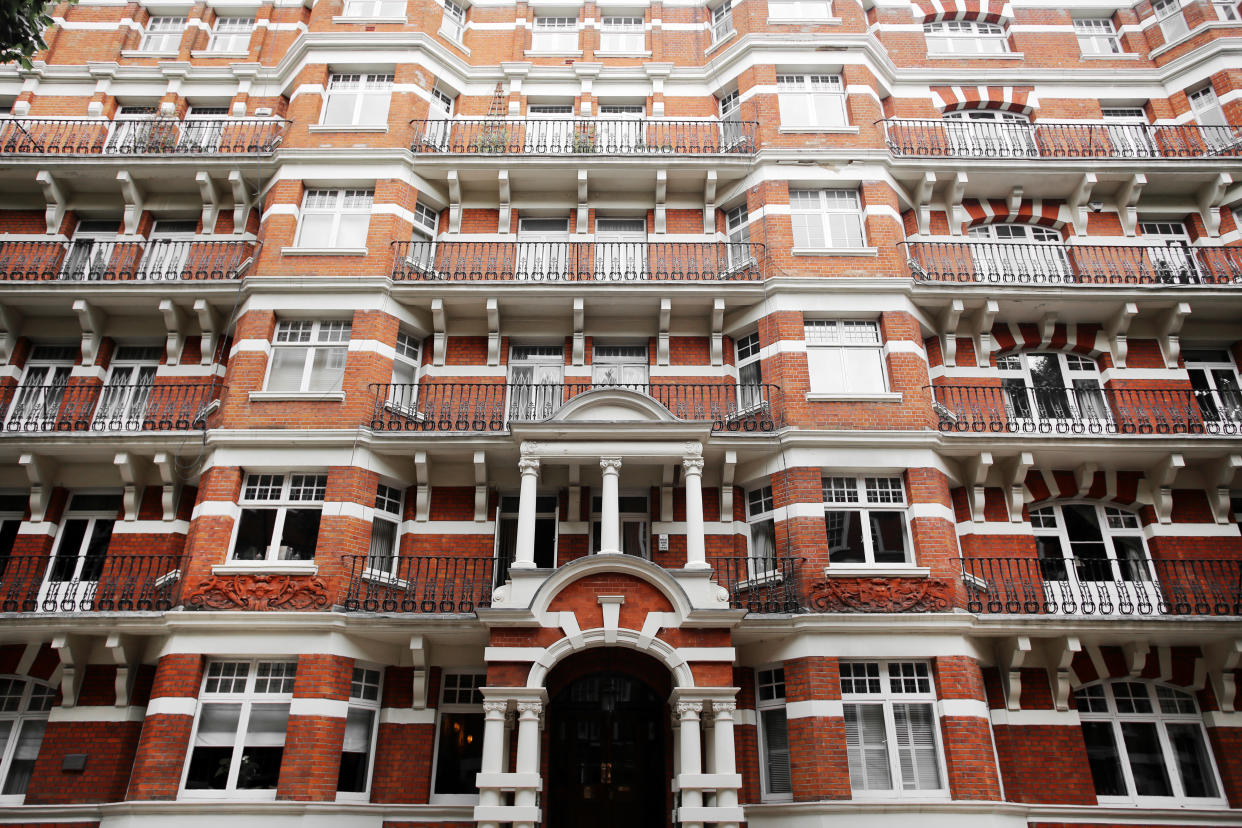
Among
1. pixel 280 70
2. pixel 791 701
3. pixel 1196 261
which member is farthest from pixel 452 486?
pixel 1196 261

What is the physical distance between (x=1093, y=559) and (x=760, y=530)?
20.6 ft

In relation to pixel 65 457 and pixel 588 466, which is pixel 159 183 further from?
pixel 588 466

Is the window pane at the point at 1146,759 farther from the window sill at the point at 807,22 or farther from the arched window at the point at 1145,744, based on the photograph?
the window sill at the point at 807,22

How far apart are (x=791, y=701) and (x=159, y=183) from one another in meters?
17.8

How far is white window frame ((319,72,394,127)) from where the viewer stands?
17453 mm

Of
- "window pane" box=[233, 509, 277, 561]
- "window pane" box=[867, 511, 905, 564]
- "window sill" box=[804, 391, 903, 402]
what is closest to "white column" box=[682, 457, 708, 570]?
"window sill" box=[804, 391, 903, 402]

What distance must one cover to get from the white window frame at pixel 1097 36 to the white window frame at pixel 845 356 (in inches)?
433

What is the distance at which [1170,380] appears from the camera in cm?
1596

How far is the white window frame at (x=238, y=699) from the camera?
39.7 feet

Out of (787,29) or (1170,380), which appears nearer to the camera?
(1170,380)

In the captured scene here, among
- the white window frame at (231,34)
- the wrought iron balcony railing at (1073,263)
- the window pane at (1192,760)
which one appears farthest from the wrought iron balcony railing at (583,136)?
the window pane at (1192,760)

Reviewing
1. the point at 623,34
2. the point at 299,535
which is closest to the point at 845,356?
the point at 623,34

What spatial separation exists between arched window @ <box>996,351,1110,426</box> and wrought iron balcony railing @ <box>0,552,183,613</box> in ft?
54.5

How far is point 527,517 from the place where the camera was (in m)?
13.2
